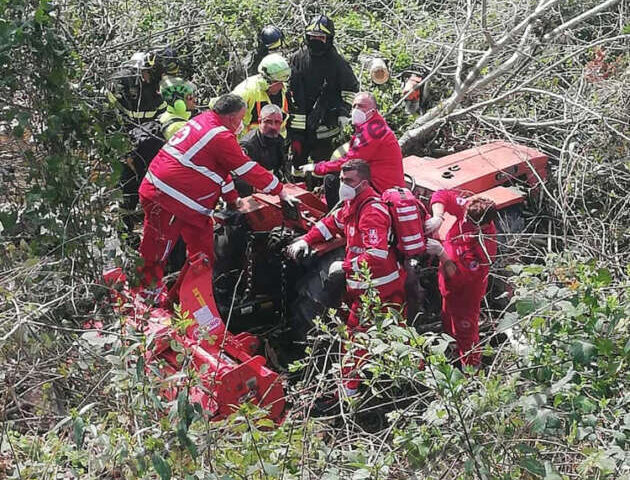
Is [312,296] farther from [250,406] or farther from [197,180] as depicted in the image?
[250,406]

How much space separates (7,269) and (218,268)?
2054mm

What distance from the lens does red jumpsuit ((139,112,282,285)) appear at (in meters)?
6.08

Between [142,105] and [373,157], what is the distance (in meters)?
2.54

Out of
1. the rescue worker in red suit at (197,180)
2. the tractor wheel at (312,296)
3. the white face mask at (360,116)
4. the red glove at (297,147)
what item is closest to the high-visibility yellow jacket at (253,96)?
the red glove at (297,147)

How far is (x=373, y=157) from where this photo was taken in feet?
21.6

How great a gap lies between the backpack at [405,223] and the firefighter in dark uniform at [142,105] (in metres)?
2.44

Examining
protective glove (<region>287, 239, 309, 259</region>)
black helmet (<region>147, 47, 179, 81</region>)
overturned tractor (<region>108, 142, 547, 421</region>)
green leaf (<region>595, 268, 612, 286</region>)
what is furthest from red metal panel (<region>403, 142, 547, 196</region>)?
green leaf (<region>595, 268, 612, 286</region>)

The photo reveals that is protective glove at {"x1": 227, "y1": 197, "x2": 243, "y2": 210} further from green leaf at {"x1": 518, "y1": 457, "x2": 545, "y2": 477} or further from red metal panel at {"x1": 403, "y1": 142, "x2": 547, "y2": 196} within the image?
green leaf at {"x1": 518, "y1": 457, "x2": 545, "y2": 477}

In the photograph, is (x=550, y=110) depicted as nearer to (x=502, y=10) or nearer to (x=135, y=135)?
(x=502, y=10)

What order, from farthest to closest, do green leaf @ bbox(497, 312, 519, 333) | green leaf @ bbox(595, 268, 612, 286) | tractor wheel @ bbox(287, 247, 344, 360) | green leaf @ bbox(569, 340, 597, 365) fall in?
tractor wheel @ bbox(287, 247, 344, 360)
green leaf @ bbox(497, 312, 519, 333)
green leaf @ bbox(595, 268, 612, 286)
green leaf @ bbox(569, 340, 597, 365)

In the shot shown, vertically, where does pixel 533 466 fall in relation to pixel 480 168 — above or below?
above

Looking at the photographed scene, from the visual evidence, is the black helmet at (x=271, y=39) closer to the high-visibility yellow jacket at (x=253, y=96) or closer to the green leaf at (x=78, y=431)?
the high-visibility yellow jacket at (x=253, y=96)

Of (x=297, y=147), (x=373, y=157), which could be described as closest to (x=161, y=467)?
(x=373, y=157)

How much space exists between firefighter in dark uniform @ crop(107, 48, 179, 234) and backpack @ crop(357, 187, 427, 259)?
8.02 feet
